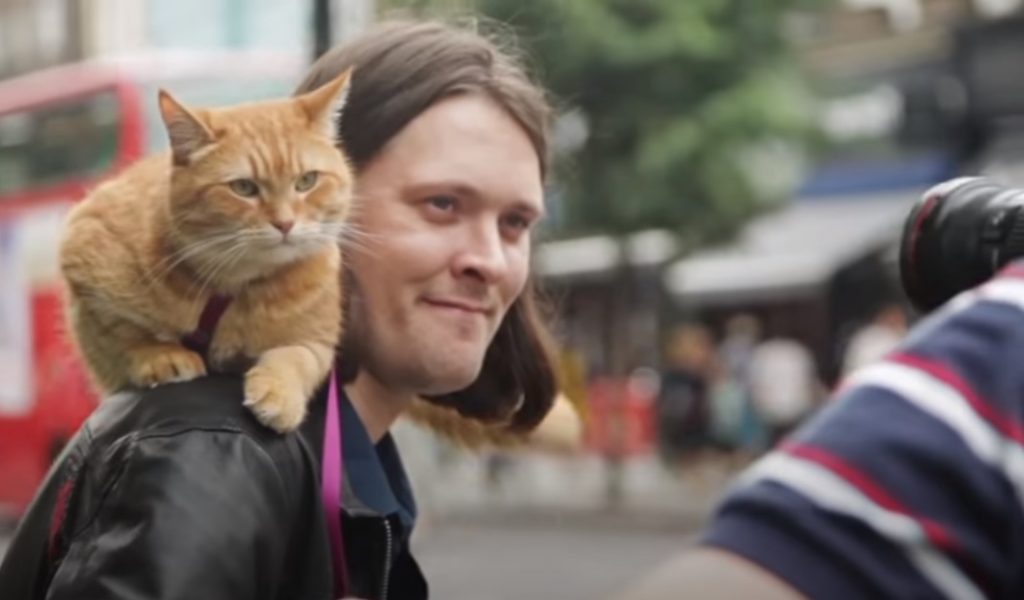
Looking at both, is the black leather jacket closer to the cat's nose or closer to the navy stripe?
the cat's nose

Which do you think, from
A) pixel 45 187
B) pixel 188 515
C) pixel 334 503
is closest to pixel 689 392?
pixel 45 187

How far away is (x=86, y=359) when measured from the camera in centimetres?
208

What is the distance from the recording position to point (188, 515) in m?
1.67

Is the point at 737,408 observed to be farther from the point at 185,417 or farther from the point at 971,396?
the point at 971,396

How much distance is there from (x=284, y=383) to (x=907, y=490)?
41.4 inches

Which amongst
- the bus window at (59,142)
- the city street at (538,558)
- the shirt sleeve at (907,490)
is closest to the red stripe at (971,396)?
the shirt sleeve at (907,490)

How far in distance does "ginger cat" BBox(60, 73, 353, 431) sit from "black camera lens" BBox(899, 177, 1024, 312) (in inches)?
27.3

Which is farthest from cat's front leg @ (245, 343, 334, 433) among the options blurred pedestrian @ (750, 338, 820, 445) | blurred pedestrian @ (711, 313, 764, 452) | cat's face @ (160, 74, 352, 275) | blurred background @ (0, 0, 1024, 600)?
blurred pedestrian @ (711, 313, 764, 452)

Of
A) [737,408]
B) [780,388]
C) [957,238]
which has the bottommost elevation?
[737,408]

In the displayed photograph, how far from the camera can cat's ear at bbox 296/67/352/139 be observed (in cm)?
208

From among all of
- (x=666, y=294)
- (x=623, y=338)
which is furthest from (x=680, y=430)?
(x=666, y=294)

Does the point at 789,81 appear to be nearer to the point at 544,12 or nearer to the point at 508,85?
the point at 544,12

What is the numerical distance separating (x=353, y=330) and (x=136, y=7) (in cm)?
3113

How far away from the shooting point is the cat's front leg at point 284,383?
183cm
